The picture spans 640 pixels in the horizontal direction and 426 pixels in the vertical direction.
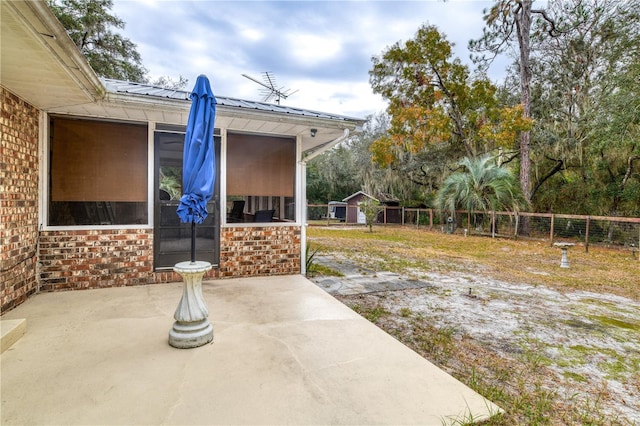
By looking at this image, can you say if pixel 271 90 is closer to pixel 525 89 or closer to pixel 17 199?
pixel 17 199

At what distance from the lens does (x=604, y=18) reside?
36.6 feet

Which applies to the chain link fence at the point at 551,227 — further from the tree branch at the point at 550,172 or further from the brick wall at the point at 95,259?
the brick wall at the point at 95,259

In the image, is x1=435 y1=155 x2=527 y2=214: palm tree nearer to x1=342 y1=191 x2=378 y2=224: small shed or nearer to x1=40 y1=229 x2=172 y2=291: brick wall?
x1=342 y1=191 x2=378 y2=224: small shed

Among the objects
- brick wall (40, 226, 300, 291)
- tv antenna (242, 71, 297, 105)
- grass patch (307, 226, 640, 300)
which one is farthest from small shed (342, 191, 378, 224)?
brick wall (40, 226, 300, 291)

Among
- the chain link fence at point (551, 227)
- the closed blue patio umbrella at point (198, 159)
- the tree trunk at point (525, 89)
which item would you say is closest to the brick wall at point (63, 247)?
the closed blue patio umbrella at point (198, 159)

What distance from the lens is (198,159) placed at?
2.57 meters

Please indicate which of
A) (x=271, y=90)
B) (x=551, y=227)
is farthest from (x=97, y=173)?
(x=551, y=227)

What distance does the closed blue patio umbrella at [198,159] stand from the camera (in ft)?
8.30

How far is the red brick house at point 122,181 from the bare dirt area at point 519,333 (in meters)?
1.67

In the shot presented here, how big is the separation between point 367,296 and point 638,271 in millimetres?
6086

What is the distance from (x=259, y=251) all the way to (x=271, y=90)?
13.3ft

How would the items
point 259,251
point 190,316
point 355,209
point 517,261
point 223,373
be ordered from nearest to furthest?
point 223,373, point 190,316, point 259,251, point 517,261, point 355,209

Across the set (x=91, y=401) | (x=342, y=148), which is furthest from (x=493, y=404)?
(x=342, y=148)

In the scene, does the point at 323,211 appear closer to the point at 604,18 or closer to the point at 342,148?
the point at 342,148
